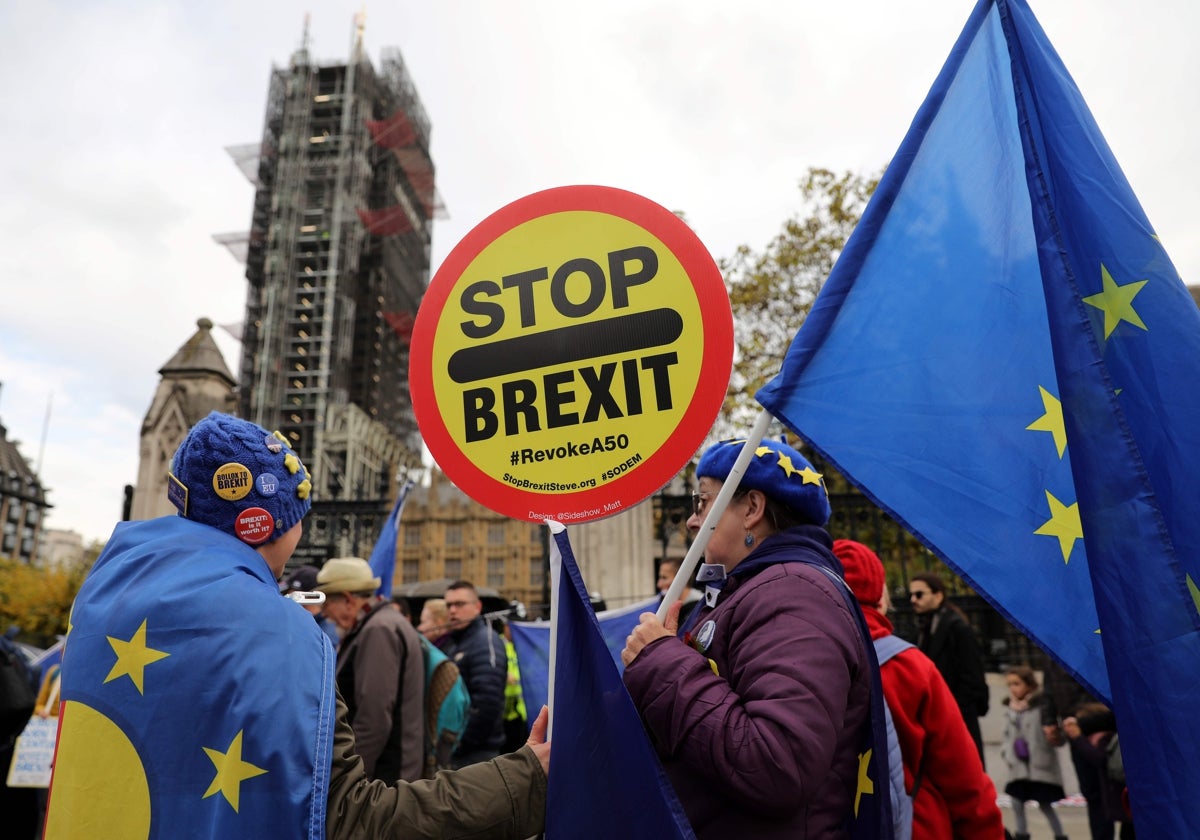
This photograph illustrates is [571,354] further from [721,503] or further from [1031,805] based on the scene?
[1031,805]

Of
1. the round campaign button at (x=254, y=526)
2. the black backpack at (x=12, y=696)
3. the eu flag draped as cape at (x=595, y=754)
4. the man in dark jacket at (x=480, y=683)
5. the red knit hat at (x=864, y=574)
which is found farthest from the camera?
the man in dark jacket at (x=480, y=683)

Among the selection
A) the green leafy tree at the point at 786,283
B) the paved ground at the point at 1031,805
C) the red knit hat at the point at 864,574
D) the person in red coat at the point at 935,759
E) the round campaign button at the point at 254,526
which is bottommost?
the paved ground at the point at 1031,805

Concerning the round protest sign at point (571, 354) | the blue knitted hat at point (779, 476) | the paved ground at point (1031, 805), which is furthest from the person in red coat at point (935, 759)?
the paved ground at point (1031, 805)

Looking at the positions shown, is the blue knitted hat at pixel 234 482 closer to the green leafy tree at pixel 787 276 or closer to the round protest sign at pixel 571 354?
the round protest sign at pixel 571 354

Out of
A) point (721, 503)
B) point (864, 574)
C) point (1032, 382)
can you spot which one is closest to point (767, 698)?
point (721, 503)

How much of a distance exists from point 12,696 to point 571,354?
5257mm

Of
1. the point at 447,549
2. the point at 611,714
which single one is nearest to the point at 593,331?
the point at 611,714

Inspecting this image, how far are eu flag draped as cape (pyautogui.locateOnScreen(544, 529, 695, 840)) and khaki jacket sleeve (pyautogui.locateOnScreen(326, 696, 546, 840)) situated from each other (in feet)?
0.45

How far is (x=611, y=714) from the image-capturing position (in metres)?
1.85

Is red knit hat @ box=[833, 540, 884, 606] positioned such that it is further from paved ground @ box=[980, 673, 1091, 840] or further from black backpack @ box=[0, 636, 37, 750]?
paved ground @ box=[980, 673, 1091, 840]

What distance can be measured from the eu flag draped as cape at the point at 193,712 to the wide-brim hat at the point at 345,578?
3.42 m

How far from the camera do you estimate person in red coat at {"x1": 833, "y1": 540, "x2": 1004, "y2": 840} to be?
2.98 meters

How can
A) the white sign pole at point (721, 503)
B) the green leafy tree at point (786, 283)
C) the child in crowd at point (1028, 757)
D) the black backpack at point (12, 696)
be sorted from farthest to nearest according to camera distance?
the green leafy tree at point (786, 283) → the child in crowd at point (1028, 757) → the black backpack at point (12, 696) → the white sign pole at point (721, 503)

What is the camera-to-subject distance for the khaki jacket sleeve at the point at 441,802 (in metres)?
1.89
